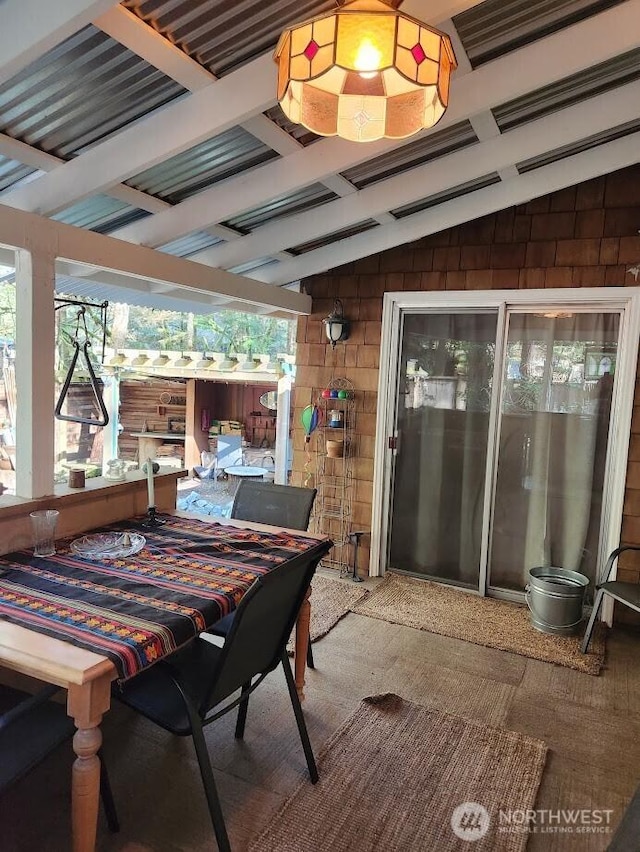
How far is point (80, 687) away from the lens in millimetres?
1319

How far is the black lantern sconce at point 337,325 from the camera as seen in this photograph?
4.00 metres

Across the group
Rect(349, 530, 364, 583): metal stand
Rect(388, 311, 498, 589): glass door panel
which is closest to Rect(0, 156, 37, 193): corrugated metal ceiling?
Rect(388, 311, 498, 589): glass door panel

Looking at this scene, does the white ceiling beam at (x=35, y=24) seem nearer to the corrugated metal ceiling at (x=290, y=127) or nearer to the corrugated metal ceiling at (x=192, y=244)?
the corrugated metal ceiling at (x=290, y=127)

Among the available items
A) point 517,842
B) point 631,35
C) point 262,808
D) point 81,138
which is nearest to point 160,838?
point 262,808

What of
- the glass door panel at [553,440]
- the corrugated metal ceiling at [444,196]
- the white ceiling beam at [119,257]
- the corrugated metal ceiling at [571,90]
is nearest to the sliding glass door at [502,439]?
the glass door panel at [553,440]

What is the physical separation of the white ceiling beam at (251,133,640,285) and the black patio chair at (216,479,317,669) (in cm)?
173

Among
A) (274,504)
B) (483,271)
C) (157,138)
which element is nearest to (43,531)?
(274,504)

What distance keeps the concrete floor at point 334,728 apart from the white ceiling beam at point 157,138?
2.21 meters

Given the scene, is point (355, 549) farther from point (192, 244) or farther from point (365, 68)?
point (365, 68)

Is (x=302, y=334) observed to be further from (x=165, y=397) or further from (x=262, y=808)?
(x=165, y=397)

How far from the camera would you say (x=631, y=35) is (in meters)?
1.90

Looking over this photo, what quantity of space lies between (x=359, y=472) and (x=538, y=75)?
2.72 metres

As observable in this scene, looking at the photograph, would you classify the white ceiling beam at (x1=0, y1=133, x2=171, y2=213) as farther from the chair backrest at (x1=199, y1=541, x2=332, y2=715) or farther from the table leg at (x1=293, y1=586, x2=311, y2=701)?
the table leg at (x1=293, y1=586, x2=311, y2=701)

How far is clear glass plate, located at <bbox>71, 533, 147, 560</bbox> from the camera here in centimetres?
213
